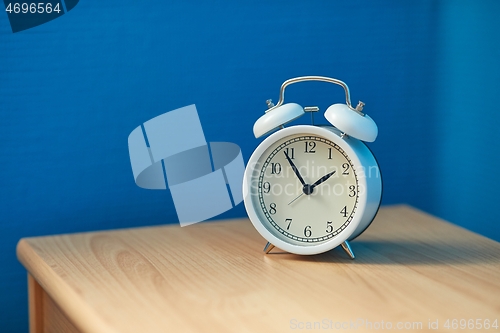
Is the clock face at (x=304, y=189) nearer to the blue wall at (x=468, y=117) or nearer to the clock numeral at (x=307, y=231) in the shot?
the clock numeral at (x=307, y=231)

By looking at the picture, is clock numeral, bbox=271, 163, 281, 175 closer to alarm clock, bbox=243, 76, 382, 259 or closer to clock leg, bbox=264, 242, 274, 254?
alarm clock, bbox=243, 76, 382, 259

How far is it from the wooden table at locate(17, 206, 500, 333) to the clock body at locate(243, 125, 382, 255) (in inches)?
1.7

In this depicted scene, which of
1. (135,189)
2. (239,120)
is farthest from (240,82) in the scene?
(135,189)

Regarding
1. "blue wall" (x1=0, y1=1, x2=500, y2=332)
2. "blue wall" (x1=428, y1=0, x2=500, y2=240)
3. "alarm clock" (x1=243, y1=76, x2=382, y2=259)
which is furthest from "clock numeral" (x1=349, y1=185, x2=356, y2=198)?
"blue wall" (x1=428, y1=0, x2=500, y2=240)

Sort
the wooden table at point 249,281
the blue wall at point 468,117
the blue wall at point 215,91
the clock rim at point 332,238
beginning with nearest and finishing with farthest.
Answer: the wooden table at point 249,281 → the clock rim at point 332,238 → the blue wall at point 215,91 → the blue wall at point 468,117

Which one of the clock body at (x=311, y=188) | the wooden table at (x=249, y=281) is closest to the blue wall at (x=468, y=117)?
the wooden table at (x=249, y=281)

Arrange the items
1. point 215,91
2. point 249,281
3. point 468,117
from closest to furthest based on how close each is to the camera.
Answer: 1. point 249,281
2. point 215,91
3. point 468,117

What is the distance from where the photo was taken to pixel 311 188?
1.06 m

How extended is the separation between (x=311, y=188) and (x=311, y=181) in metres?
0.01

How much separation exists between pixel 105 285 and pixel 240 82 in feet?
1.92

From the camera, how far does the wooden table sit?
0.80 metres

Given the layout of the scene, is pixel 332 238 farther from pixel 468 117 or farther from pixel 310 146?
pixel 468 117

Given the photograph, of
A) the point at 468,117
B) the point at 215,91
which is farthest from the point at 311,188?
the point at 468,117

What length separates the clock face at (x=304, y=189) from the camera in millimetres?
1049
